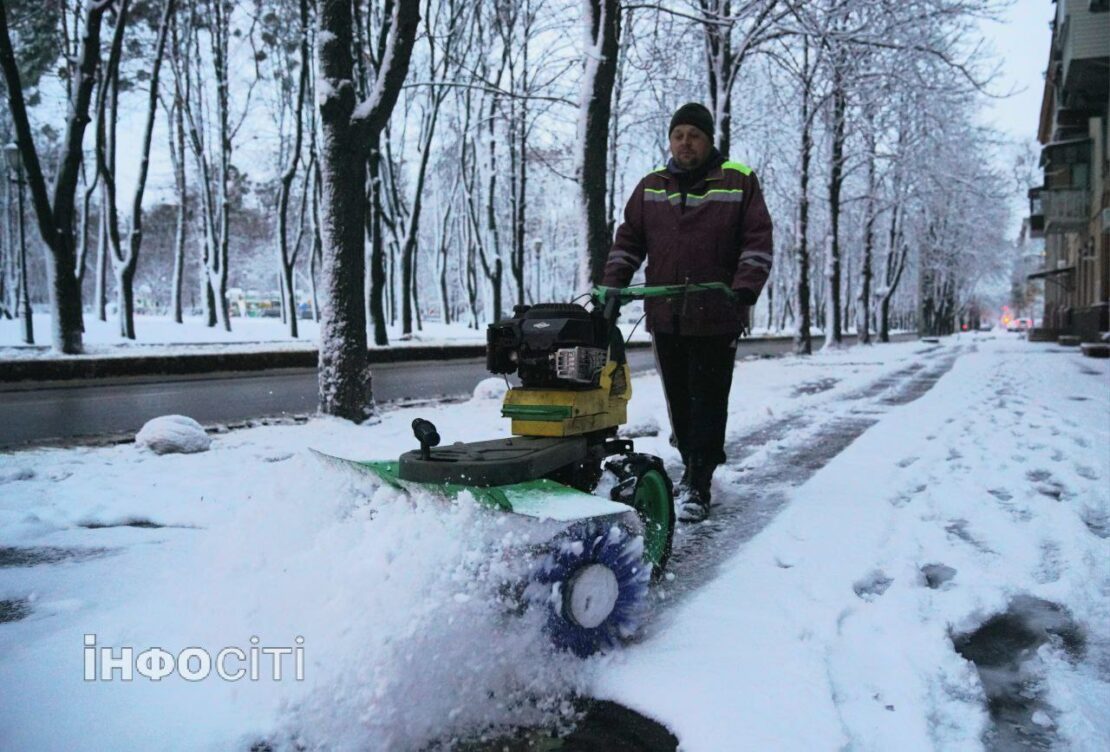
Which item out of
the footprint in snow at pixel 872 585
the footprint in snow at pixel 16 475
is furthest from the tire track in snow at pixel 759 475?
the footprint in snow at pixel 16 475

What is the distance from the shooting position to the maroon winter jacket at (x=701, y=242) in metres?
3.65

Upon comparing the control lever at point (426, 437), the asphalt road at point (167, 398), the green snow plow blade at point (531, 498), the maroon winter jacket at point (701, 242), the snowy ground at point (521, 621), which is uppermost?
the maroon winter jacket at point (701, 242)

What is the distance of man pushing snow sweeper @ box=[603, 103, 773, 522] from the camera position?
143 inches

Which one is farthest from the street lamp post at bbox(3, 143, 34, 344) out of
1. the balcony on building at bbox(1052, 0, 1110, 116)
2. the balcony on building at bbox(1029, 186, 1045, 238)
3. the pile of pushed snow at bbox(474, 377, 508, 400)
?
the balcony on building at bbox(1029, 186, 1045, 238)

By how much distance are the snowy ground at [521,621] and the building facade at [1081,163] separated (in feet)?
85.2

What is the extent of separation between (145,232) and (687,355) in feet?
186

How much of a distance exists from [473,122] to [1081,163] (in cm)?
2868

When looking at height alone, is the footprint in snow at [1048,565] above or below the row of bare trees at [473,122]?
below

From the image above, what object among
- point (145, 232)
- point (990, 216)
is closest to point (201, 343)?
point (145, 232)

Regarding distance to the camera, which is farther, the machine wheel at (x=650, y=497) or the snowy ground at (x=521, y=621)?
the machine wheel at (x=650, y=497)

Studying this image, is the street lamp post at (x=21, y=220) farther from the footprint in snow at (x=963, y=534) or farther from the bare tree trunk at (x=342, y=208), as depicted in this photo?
the footprint in snow at (x=963, y=534)

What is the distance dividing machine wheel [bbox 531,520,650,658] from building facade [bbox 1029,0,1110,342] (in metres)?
27.8

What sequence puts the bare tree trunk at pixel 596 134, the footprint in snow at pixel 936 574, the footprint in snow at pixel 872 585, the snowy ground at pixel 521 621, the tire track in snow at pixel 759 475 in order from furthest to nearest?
the bare tree trunk at pixel 596 134
the tire track in snow at pixel 759 475
the footprint in snow at pixel 936 574
the footprint in snow at pixel 872 585
the snowy ground at pixel 521 621

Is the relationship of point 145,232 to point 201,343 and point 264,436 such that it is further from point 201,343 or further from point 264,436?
point 264,436
